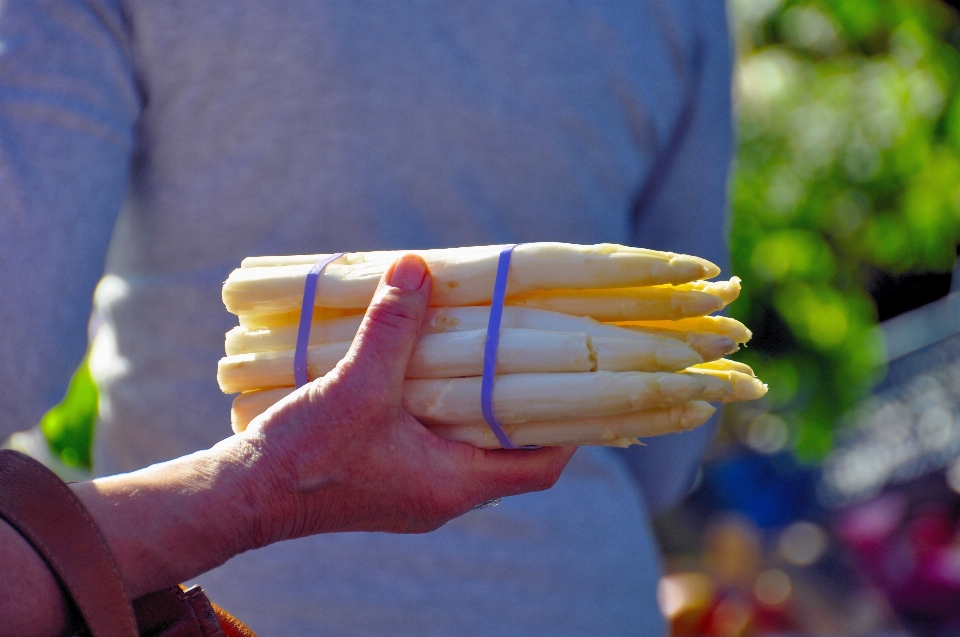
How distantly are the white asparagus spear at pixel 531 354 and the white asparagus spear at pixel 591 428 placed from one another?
8 cm

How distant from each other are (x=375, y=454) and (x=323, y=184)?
1.99ft

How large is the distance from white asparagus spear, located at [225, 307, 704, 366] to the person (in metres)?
0.32

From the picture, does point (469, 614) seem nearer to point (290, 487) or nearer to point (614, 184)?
point (290, 487)

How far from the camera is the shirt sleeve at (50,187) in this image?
135cm

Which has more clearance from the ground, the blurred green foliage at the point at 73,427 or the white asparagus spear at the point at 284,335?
the white asparagus spear at the point at 284,335

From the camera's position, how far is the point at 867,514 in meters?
4.23

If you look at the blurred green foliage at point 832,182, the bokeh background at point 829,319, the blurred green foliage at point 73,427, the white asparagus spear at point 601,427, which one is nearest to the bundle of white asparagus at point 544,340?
the white asparagus spear at point 601,427

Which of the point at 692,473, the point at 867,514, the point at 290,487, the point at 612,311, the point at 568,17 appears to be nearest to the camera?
the point at 290,487

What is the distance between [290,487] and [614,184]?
3.38ft

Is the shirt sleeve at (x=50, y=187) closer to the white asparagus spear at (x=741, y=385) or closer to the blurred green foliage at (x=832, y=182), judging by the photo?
the white asparagus spear at (x=741, y=385)

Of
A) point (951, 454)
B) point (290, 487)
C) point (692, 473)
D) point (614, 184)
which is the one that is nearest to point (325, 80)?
point (614, 184)

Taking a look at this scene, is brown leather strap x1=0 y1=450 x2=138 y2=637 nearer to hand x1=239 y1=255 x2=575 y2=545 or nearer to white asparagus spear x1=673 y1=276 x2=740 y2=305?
hand x1=239 y1=255 x2=575 y2=545

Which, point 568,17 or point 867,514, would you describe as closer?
point 568,17

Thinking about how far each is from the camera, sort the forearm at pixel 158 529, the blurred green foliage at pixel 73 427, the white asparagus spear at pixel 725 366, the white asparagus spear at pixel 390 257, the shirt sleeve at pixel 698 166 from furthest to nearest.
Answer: the blurred green foliage at pixel 73 427, the shirt sleeve at pixel 698 166, the white asparagus spear at pixel 725 366, the white asparagus spear at pixel 390 257, the forearm at pixel 158 529
